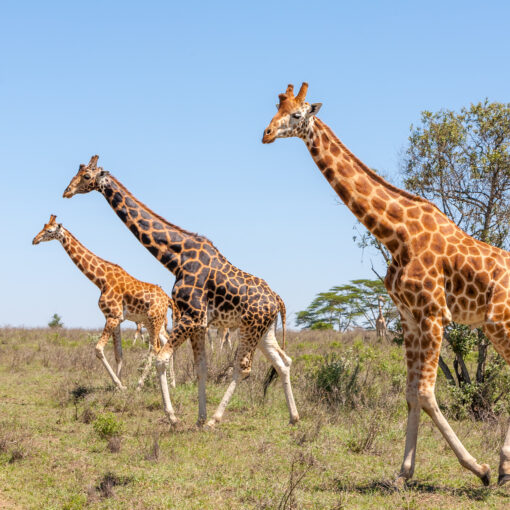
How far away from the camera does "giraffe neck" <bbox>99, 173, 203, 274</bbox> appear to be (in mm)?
9748

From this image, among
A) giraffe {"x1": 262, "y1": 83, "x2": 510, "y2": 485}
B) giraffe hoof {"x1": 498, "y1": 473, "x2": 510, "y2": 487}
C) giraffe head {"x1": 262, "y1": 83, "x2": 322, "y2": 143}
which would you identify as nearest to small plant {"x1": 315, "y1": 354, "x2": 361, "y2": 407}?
giraffe {"x1": 262, "y1": 83, "x2": 510, "y2": 485}

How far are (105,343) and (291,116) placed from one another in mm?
7369

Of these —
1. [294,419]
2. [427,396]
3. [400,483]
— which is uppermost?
[427,396]

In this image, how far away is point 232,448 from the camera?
8.15 m

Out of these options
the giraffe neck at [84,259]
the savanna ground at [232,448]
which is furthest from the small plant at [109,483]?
the giraffe neck at [84,259]

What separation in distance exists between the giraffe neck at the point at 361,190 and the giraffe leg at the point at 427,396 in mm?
900

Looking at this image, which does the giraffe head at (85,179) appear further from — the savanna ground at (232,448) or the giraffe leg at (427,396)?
the giraffe leg at (427,396)

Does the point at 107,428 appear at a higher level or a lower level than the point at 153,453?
higher

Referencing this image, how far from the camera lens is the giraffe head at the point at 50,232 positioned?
44.5 feet

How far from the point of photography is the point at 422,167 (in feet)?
41.5

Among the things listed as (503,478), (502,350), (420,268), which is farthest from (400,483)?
(420,268)

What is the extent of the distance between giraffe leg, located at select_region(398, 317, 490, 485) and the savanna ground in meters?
0.25

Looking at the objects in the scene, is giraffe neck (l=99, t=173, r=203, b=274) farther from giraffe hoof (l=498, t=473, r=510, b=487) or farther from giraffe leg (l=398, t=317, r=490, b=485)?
giraffe hoof (l=498, t=473, r=510, b=487)

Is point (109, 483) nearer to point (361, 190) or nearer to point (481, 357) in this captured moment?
point (361, 190)
